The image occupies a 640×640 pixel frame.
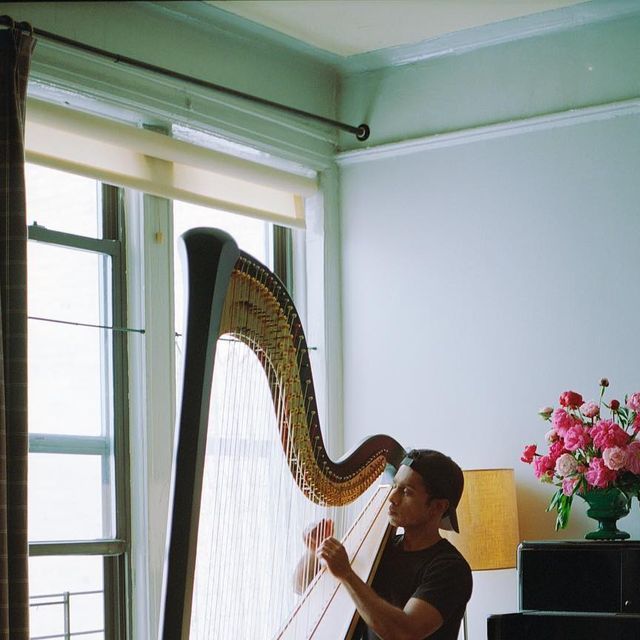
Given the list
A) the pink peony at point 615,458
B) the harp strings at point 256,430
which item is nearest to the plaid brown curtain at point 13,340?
the harp strings at point 256,430

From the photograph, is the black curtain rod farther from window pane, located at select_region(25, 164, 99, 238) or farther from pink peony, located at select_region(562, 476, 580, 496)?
pink peony, located at select_region(562, 476, 580, 496)

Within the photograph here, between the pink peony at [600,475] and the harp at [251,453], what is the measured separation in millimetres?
678

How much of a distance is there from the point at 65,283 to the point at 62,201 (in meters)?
0.26

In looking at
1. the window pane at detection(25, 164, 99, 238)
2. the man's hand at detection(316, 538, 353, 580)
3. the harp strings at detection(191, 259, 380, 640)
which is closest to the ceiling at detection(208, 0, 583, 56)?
the window pane at detection(25, 164, 99, 238)

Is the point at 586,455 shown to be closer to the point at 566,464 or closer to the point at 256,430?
the point at 566,464

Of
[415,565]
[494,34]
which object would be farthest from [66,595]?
[494,34]

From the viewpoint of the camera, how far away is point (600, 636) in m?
3.08

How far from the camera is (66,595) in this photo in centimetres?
351

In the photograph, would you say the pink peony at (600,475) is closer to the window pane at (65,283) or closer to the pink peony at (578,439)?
the pink peony at (578,439)

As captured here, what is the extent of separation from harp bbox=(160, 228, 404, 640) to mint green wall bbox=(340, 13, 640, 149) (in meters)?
1.68

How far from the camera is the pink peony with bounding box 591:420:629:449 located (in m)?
Answer: 3.40

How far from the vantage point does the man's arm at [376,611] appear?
257 cm

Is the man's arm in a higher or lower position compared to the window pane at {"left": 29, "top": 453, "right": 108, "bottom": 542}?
lower

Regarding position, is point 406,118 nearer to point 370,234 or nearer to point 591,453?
point 370,234
